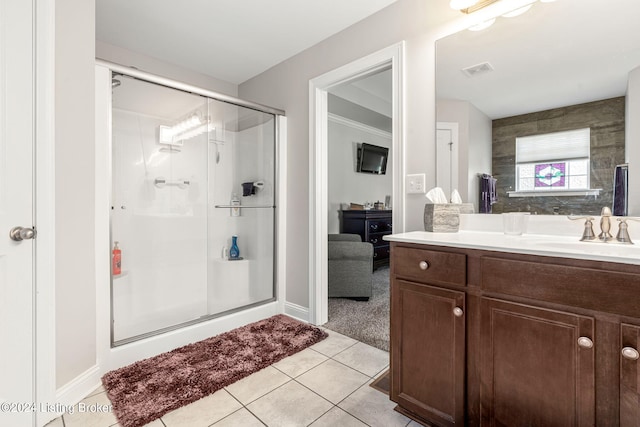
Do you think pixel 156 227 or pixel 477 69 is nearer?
pixel 477 69

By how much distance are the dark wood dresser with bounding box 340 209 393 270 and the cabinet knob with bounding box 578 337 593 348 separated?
3.41 m

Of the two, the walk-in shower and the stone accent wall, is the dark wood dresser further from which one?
the stone accent wall

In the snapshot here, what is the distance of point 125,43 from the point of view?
101 inches

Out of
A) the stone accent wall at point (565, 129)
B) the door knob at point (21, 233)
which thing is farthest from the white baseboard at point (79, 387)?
the stone accent wall at point (565, 129)

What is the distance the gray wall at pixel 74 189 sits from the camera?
4.93 ft

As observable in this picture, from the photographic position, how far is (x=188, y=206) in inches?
111

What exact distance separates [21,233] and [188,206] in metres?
1.54

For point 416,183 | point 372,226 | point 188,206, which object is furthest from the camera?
point 372,226

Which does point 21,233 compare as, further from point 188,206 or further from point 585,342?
point 585,342

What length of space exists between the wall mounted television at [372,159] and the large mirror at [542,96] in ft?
10.4

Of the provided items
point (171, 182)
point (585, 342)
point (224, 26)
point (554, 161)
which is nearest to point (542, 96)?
point (554, 161)

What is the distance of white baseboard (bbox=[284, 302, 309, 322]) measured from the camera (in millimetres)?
2654

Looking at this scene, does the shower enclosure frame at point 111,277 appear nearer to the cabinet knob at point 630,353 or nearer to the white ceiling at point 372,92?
the white ceiling at point 372,92

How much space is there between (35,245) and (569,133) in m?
2.62
